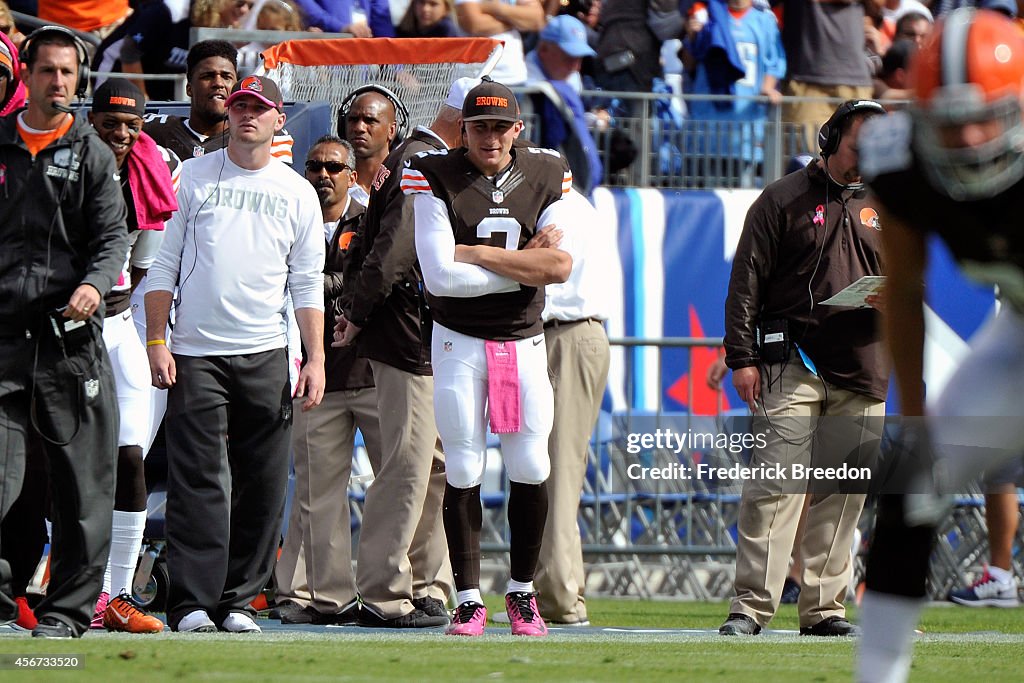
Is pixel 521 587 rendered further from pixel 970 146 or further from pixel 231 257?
pixel 970 146

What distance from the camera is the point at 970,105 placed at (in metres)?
4.34

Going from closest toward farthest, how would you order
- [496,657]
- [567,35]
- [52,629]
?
1. [496,657]
2. [52,629]
3. [567,35]

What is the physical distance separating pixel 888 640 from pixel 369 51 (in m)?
6.92

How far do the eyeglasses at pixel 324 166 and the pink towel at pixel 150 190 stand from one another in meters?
1.78

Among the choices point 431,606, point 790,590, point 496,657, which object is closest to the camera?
point 496,657

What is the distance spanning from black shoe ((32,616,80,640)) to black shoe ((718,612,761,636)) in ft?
10.1

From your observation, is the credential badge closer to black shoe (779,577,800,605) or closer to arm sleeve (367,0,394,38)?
black shoe (779,577,800,605)

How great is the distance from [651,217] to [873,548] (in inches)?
369

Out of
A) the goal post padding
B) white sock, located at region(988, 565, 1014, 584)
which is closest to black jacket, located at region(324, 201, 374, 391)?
the goal post padding

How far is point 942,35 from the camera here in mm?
4418

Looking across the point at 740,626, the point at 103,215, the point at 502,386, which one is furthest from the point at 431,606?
the point at 103,215

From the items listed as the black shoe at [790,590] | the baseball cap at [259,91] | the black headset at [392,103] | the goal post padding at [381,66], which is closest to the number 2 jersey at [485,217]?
the baseball cap at [259,91]

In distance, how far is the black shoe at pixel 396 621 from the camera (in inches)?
341

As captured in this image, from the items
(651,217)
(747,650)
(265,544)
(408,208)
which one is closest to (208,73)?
(408,208)
